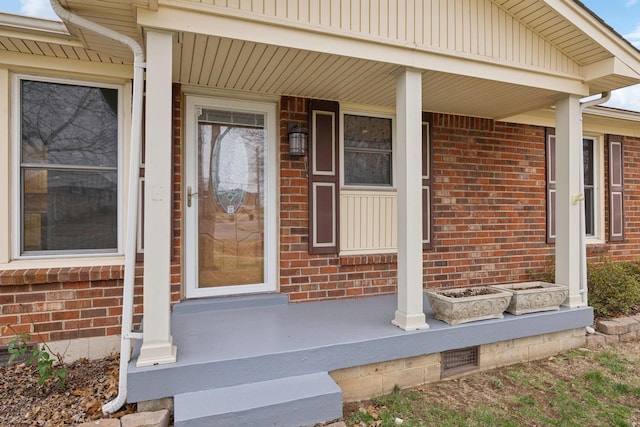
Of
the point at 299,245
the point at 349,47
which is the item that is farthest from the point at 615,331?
the point at 349,47

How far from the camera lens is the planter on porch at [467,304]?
10.3 feet

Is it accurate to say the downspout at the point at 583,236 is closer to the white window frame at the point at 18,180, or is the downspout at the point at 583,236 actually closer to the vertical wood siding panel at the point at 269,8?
the vertical wood siding panel at the point at 269,8

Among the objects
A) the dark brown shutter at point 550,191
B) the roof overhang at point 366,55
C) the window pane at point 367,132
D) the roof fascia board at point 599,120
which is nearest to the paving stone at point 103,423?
the roof overhang at point 366,55

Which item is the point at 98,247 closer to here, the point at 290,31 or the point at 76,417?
the point at 76,417

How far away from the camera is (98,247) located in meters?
3.25

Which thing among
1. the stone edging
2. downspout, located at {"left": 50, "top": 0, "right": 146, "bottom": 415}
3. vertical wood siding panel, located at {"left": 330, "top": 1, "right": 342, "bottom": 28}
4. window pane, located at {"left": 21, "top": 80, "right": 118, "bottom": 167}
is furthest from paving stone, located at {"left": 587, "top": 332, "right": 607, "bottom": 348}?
window pane, located at {"left": 21, "top": 80, "right": 118, "bottom": 167}

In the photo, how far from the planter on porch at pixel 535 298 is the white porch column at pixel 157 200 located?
2.87 metres

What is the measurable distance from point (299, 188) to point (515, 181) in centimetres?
294

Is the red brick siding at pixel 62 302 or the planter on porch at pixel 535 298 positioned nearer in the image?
the red brick siding at pixel 62 302

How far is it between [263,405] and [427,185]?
3.08 metres

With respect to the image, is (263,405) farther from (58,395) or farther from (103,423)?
(58,395)

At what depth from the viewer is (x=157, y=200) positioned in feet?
7.75

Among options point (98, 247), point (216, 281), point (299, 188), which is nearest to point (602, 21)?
point (299, 188)

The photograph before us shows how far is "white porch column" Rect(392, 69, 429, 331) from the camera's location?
3.04 m
